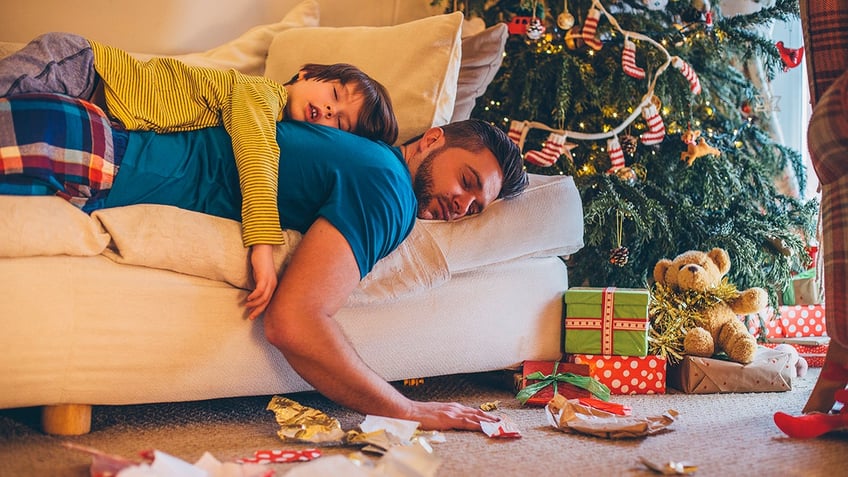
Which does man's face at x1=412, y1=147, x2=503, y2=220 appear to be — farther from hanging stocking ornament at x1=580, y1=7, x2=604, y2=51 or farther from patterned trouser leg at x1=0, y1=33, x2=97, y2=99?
hanging stocking ornament at x1=580, y1=7, x2=604, y2=51

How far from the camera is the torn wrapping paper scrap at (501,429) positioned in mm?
1513

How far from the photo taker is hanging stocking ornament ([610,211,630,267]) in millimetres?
2309

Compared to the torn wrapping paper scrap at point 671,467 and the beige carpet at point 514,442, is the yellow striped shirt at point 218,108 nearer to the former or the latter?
the beige carpet at point 514,442

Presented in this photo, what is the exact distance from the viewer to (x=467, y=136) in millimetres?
1763

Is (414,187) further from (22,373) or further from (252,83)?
(22,373)

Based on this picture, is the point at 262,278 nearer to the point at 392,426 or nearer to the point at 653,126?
the point at 392,426

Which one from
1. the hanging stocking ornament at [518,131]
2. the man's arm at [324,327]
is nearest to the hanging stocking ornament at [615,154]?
the hanging stocking ornament at [518,131]

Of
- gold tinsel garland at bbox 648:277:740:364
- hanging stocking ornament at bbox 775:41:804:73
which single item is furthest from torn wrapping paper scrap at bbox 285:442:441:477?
hanging stocking ornament at bbox 775:41:804:73

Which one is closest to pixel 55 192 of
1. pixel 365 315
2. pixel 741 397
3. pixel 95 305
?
pixel 95 305

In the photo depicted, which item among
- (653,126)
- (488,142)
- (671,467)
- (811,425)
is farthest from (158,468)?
(653,126)

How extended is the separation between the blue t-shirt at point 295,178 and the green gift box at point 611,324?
1.77 feet

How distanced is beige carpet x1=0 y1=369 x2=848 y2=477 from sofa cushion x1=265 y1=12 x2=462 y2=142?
0.74 meters

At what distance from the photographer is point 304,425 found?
1472 millimetres

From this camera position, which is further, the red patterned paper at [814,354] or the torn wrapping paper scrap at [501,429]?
the red patterned paper at [814,354]
